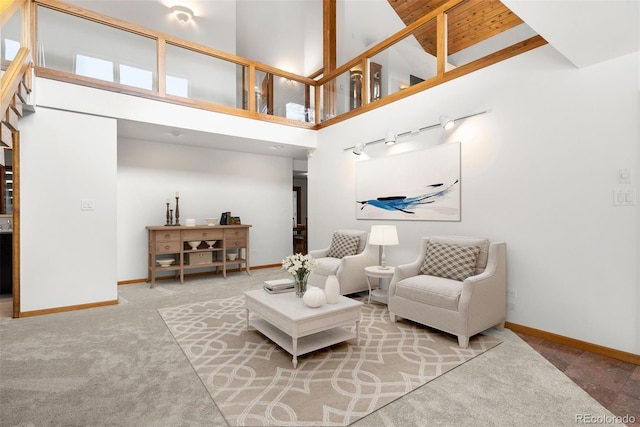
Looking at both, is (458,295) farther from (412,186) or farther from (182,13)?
(182,13)

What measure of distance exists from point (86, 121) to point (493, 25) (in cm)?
493

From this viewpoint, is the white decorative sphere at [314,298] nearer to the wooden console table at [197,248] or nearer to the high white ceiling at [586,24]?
the high white ceiling at [586,24]

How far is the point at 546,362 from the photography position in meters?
2.45

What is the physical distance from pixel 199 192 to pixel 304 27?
446cm

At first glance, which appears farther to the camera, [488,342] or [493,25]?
[493,25]

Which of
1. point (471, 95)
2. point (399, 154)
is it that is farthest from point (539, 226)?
point (399, 154)

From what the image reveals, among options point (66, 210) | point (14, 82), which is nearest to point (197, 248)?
point (66, 210)

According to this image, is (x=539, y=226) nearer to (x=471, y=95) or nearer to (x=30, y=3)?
(x=471, y=95)

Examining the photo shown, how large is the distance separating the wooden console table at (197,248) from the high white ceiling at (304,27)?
1534 mm

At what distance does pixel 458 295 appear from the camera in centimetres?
277

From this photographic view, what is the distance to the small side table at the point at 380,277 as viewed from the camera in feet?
12.0

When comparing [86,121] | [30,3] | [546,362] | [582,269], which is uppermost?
[30,3]

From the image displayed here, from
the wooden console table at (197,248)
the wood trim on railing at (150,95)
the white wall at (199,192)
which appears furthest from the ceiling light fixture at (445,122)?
the white wall at (199,192)

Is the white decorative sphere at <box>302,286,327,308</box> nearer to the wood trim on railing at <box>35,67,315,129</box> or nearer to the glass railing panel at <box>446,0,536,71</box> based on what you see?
the glass railing panel at <box>446,0,536,71</box>
